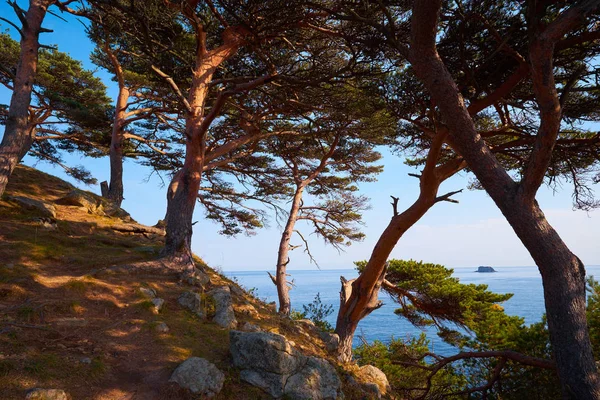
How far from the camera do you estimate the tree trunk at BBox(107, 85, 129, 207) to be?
13.2 m

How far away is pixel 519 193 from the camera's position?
16.5 feet

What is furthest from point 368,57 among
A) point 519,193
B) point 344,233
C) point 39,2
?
point 344,233

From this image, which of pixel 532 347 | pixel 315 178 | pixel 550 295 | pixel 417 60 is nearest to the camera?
pixel 550 295

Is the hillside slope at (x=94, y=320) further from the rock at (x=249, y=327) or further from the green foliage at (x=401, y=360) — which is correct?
the green foliage at (x=401, y=360)

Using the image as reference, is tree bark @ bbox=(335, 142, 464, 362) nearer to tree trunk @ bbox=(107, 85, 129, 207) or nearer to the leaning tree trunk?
the leaning tree trunk

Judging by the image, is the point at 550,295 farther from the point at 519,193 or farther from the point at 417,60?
the point at 417,60

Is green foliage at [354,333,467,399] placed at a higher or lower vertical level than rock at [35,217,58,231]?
lower

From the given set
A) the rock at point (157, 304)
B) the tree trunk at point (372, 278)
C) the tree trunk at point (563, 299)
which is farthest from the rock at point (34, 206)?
the tree trunk at point (563, 299)

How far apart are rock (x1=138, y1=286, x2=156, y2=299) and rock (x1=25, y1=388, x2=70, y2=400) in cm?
249

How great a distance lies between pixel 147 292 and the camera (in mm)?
6211

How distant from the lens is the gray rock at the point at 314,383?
473 centimetres

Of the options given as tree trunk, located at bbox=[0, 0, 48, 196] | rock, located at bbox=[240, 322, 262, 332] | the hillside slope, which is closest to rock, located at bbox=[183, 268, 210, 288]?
the hillside slope

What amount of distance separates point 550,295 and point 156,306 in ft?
18.3

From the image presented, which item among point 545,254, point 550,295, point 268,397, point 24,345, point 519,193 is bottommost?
point 268,397
